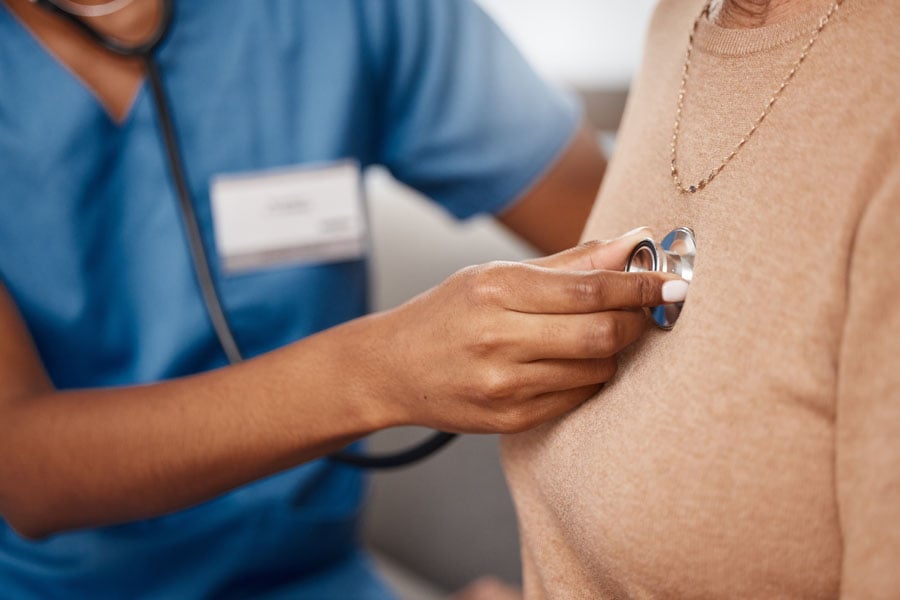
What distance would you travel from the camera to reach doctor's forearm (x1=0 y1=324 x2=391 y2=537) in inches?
25.9

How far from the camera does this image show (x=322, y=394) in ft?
2.13

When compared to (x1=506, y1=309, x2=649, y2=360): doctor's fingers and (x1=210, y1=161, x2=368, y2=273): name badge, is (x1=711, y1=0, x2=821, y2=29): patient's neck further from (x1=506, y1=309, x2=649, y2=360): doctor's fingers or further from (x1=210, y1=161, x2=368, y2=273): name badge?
(x1=210, y1=161, x2=368, y2=273): name badge

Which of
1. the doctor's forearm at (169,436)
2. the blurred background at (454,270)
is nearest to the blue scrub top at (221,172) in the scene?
the doctor's forearm at (169,436)

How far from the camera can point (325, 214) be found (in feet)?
3.22

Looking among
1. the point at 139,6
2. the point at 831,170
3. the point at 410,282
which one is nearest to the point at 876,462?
the point at 831,170

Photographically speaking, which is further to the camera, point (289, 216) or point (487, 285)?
point (289, 216)

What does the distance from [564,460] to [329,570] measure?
56 centimetres

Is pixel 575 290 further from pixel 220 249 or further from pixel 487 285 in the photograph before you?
pixel 220 249

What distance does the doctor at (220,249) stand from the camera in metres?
0.73

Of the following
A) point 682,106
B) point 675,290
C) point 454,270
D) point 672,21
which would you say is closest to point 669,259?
point 675,290

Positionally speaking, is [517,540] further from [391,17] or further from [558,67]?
[558,67]

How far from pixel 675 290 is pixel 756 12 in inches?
7.5

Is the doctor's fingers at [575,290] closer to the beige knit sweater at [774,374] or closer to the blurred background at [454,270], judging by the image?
the beige knit sweater at [774,374]

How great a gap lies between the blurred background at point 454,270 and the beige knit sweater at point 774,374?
74cm
